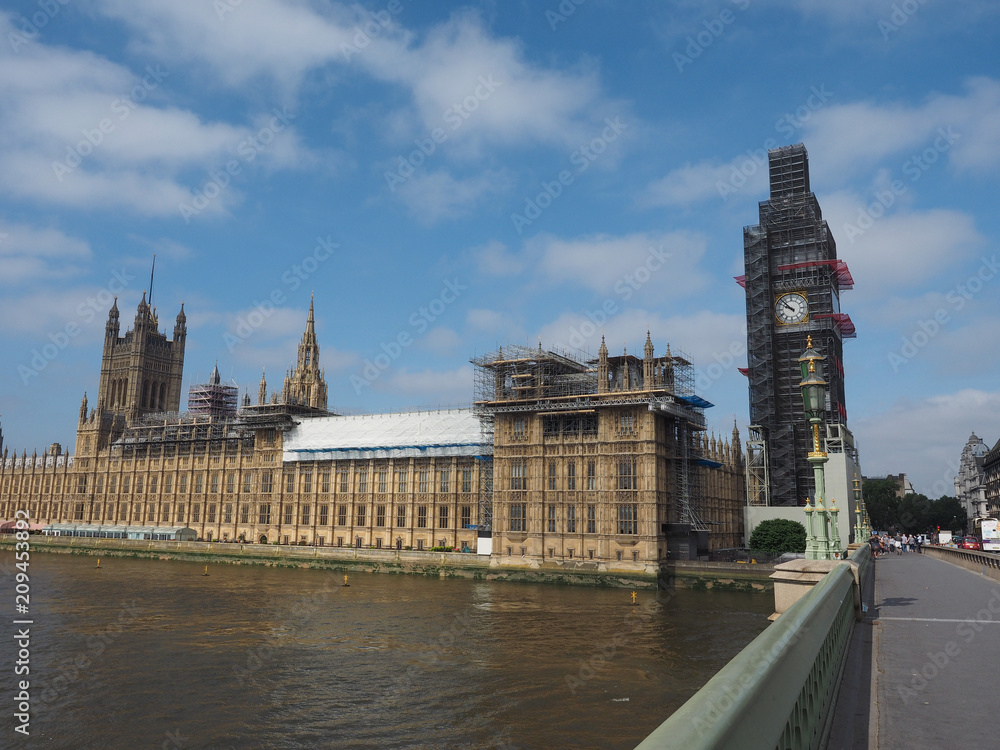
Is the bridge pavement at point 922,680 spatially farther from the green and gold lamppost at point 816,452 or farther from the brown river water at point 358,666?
the brown river water at point 358,666

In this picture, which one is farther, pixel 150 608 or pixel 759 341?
pixel 759 341

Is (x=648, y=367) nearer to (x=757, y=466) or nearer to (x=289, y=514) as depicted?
(x=757, y=466)

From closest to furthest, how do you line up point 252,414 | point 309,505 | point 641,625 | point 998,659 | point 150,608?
point 998,659 → point 641,625 → point 150,608 → point 309,505 → point 252,414

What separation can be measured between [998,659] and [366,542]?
94419 mm

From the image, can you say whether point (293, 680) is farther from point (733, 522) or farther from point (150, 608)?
point (733, 522)

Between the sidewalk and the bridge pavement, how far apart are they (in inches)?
0.5

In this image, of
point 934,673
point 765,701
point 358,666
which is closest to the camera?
point 765,701

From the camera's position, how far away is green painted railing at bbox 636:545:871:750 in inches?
143

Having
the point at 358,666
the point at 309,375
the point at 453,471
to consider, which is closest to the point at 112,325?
the point at 309,375

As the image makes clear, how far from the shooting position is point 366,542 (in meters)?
102

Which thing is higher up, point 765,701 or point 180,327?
point 180,327

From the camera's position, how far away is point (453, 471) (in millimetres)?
97000

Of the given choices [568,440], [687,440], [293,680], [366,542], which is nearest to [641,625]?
[293,680]

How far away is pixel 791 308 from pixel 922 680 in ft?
329
